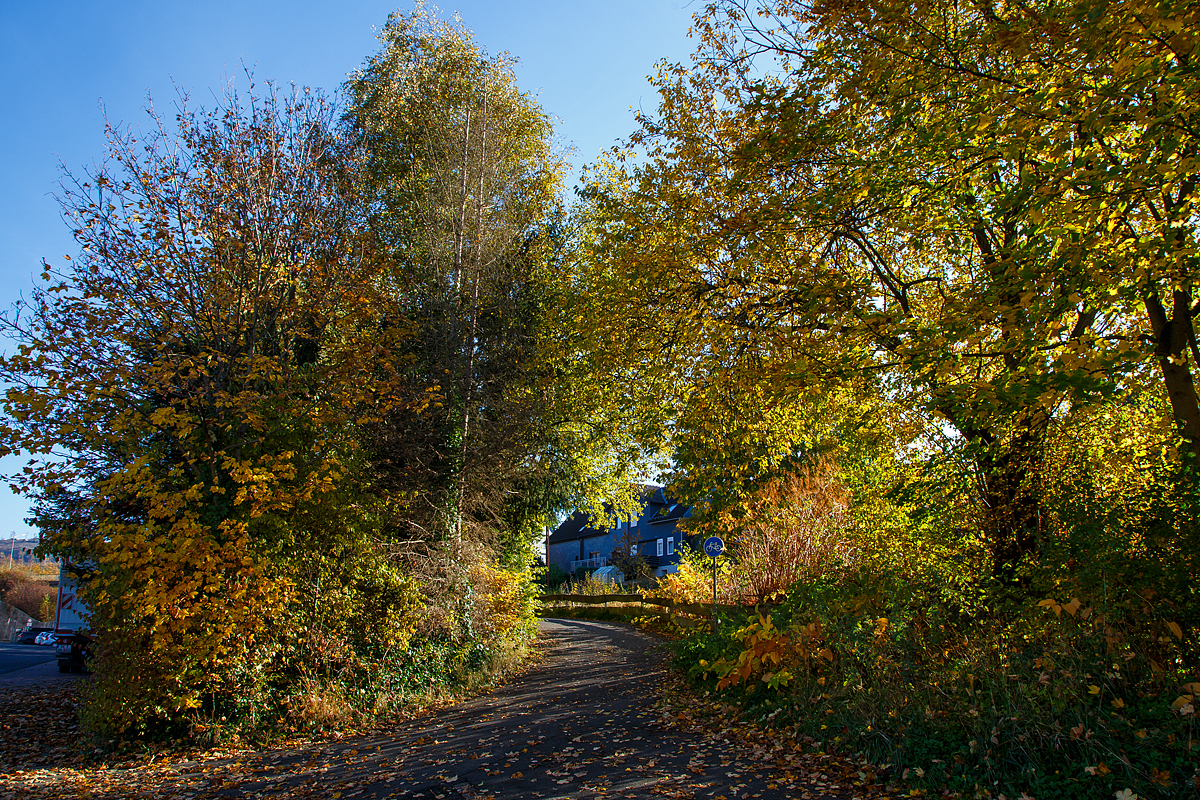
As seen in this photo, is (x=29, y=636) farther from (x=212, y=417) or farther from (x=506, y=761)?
(x=506, y=761)

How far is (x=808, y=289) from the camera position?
7848 millimetres

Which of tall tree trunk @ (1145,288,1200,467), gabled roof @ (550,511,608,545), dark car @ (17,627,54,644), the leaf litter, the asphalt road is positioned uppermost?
tall tree trunk @ (1145,288,1200,467)

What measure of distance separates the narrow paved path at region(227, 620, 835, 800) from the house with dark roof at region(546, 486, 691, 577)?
108 ft

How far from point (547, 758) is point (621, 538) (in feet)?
141

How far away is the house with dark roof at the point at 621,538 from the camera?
47250mm

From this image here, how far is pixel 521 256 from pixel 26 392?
1092 cm

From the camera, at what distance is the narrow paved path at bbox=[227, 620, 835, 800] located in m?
→ 6.22

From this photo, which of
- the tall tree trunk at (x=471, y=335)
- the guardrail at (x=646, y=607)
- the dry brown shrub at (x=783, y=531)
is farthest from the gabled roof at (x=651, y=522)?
the tall tree trunk at (x=471, y=335)

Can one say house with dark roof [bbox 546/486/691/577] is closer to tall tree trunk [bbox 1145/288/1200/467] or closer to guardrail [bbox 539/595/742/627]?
guardrail [bbox 539/595/742/627]

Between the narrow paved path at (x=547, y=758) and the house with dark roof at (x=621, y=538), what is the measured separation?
32.9m

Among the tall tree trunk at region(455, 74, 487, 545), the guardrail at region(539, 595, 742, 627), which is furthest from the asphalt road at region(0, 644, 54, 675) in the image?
the guardrail at region(539, 595, 742, 627)

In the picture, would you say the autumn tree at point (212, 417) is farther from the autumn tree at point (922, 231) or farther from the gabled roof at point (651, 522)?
the gabled roof at point (651, 522)

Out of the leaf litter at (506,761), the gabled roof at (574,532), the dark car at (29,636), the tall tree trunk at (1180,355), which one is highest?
the tall tree trunk at (1180,355)

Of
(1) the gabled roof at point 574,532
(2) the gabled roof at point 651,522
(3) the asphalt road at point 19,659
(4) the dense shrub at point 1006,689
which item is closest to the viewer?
(4) the dense shrub at point 1006,689
